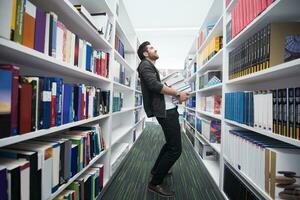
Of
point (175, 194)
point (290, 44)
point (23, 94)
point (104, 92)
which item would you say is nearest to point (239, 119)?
point (290, 44)

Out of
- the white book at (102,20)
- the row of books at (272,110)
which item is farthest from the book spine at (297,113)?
the white book at (102,20)

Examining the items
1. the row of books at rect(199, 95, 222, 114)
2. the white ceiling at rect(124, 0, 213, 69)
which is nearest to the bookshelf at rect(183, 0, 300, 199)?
the row of books at rect(199, 95, 222, 114)

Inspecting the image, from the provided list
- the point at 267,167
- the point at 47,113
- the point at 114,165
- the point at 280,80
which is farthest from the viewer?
the point at 114,165

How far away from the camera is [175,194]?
1765mm

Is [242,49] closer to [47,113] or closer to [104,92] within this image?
[104,92]

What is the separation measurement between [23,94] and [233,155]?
1530mm

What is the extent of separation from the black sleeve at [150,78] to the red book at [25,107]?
1064 millimetres

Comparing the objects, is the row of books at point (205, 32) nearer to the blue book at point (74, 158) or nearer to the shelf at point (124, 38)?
the shelf at point (124, 38)

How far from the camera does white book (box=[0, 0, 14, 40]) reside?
0.65m

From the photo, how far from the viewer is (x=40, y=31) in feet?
2.81

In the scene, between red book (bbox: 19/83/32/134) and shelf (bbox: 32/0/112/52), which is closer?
red book (bbox: 19/83/32/134)

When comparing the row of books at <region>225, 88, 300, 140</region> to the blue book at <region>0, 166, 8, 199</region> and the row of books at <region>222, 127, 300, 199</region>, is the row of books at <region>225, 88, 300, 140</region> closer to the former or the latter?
the row of books at <region>222, 127, 300, 199</region>

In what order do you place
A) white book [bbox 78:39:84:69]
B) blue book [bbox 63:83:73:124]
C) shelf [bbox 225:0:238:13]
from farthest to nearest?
1. shelf [bbox 225:0:238:13]
2. white book [bbox 78:39:84:69]
3. blue book [bbox 63:83:73:124]

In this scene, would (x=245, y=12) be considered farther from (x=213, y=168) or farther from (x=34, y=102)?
(x=213, y=168)
